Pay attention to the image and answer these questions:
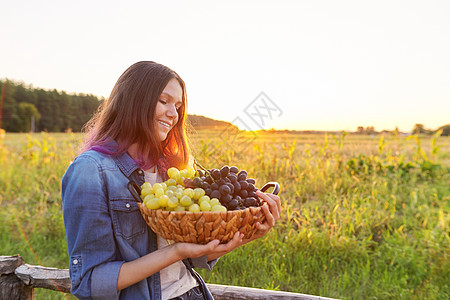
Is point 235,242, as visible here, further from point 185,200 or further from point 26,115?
point 26,115

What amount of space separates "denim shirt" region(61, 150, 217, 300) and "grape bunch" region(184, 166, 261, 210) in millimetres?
278

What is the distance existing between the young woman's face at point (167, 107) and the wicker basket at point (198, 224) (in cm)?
41

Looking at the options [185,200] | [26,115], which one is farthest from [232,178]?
[26,115]

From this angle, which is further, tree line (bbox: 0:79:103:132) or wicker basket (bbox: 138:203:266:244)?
tree line (bbox: 0:79:103:132)

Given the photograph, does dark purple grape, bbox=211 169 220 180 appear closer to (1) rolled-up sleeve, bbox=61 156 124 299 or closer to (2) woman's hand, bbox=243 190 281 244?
(2) woman's hand, bbox=243 190 281 244

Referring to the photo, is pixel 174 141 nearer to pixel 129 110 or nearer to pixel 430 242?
pixel 129 110

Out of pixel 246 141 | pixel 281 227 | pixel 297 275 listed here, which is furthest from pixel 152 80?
pixel 246 141

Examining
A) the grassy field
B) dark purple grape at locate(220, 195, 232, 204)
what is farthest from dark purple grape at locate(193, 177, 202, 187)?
the grassy field

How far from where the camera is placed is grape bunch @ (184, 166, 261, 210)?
1279 millimetres

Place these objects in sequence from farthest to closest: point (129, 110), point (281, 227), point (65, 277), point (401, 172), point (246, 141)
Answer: point (246, 141) < point (401, 172) < point (281, 227) < point (65, 277) < point (129, 110)

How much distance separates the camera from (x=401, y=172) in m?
5.48

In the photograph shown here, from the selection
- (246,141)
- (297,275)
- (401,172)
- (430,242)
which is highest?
(246,141)

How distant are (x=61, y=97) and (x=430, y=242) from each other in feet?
181

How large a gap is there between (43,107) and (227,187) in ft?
183
